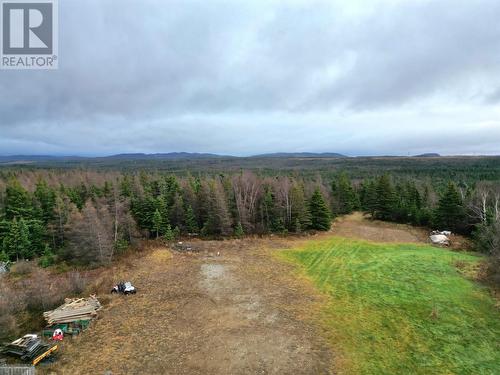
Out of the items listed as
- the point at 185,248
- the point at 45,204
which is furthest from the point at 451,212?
the point at 45,204

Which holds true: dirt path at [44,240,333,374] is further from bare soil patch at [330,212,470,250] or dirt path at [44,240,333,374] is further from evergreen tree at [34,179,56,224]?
evergreen tree at [34,179,56,224]

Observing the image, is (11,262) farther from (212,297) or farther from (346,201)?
(346,201)

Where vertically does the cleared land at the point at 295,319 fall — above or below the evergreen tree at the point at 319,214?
below

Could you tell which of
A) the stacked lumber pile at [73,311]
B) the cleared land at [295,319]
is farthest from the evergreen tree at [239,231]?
the stacked lumber pile at [73,311]

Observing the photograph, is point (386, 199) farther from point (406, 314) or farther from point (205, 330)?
point (205, 330)

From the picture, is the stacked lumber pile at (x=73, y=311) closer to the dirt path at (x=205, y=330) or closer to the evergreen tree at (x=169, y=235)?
the dirt path at (x=205, y=330)

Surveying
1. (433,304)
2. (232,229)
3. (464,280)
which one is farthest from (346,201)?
(433,304)
